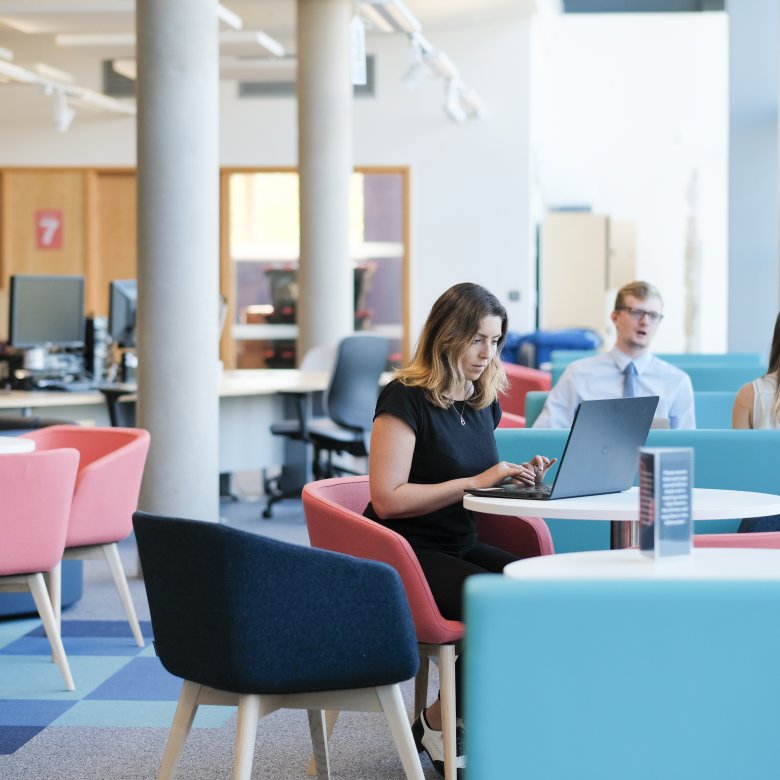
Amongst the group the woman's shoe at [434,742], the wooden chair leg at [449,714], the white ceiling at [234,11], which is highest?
the white ceiling at [234,11]

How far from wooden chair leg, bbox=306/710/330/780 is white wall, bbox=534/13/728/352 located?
→ 11148mm

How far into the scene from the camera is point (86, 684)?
168 inches

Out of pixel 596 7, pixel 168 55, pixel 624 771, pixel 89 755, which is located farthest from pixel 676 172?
pixel 624 771

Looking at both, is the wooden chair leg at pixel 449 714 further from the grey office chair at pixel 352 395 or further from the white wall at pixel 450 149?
the white wall at pixel 450 149

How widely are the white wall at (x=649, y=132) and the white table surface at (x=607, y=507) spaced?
35.7 ft

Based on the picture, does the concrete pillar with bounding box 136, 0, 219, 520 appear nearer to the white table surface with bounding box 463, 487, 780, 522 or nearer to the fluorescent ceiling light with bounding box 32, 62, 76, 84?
the white table surface with bounding box 463, 487, 780, 522

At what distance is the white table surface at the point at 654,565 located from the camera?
7.06 feet

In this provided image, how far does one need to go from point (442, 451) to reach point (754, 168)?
6249 millimetres

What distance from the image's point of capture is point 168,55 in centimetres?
574

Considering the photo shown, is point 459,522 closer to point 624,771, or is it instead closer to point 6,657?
point 624,771

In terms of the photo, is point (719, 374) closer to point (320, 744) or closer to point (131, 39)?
point (320, 744)

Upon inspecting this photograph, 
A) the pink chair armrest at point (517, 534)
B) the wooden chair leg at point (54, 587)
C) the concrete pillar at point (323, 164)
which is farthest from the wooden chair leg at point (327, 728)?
the concrete pillar at point (323, 164)

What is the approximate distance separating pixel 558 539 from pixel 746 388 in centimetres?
81

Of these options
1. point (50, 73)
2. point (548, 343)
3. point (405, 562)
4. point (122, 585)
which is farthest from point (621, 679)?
point (50, 73)
